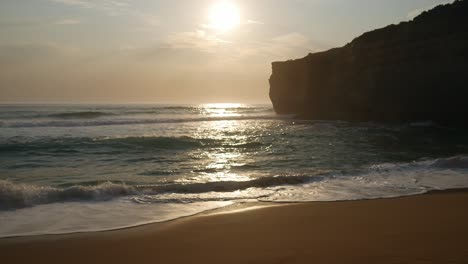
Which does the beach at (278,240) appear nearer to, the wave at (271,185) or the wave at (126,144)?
the wave at (271,185)

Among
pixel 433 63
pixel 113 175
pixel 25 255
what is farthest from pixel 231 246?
pixel 433 63

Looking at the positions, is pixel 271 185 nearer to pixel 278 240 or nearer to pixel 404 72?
pixel 278 240

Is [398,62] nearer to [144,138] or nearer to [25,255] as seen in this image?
[144,138]

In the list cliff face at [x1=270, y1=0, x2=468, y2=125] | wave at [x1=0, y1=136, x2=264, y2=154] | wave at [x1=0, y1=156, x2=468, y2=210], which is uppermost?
cliff face at [x1=270, y1=0, x2=468, y2=125]

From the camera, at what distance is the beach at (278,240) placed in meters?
4.96

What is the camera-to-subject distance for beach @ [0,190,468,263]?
195 inches

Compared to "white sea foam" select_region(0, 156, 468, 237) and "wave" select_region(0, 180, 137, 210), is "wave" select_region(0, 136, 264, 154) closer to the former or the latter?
"white sea foam" select_region(0, 156, 468, 237)

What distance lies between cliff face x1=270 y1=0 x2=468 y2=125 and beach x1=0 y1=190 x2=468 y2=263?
76.1 ft

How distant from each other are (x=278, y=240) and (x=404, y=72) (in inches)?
1090

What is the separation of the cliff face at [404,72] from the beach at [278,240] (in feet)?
76.1

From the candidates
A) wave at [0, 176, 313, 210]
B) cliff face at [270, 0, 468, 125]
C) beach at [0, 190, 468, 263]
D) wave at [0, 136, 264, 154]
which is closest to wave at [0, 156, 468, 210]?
wave at [0, 176, 313, 210]

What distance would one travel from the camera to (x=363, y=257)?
4.83 metres

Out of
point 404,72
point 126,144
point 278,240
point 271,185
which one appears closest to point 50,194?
point 271,185

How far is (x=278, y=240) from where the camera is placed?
5664mm
